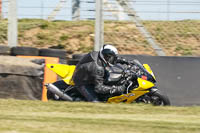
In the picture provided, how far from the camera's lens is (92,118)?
6.50 metres

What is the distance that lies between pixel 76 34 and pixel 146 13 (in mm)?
3117

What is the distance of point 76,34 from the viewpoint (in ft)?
43.6

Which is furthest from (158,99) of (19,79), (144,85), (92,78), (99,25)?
(99,25)

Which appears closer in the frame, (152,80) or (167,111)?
(167,111)

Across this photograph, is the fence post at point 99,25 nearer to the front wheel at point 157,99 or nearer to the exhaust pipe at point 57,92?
the exhaust pipe at point 57,92

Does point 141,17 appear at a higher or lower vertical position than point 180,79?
higher

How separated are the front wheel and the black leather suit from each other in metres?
0.52

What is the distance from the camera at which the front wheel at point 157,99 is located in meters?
8.52

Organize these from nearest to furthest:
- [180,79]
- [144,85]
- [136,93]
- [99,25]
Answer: [144,85] → [136,93] → [180,79] → [99,25]

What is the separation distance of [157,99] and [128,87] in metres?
0.60

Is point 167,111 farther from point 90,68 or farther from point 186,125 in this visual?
point 90,68

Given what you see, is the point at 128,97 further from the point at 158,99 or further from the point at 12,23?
the point at 12,23

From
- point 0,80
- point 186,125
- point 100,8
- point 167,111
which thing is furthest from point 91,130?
point 100,8

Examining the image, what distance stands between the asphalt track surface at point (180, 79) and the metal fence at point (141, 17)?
3.89ft
